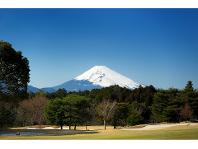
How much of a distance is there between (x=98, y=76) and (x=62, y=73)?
1.00 meters

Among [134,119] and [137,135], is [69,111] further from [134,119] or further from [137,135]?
[137,135]

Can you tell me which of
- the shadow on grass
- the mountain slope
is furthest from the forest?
the shadow on grass

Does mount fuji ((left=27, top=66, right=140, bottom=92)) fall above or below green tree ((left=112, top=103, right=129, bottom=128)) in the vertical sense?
above

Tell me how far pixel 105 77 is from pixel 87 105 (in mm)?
1173

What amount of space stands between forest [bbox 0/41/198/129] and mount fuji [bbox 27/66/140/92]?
0.55 feet

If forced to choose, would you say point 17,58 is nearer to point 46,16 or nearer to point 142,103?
point 46,16

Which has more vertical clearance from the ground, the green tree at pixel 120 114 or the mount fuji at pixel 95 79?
the mount fuji at pixel 95 79

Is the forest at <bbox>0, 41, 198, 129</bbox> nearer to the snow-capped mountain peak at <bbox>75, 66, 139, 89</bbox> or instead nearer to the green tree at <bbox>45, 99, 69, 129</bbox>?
the green tree at <bbox>45, 99, 69, 129</bbox>

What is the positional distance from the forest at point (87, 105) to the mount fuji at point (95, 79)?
168mm

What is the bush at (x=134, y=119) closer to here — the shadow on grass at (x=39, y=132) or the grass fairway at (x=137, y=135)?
the grass fairway at (x=137, y=135)

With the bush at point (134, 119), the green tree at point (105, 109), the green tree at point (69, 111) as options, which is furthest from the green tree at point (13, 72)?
the bush at point (134, 119)

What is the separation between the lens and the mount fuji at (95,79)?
45.0 feet

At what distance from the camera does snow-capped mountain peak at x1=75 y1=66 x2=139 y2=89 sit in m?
13.6
